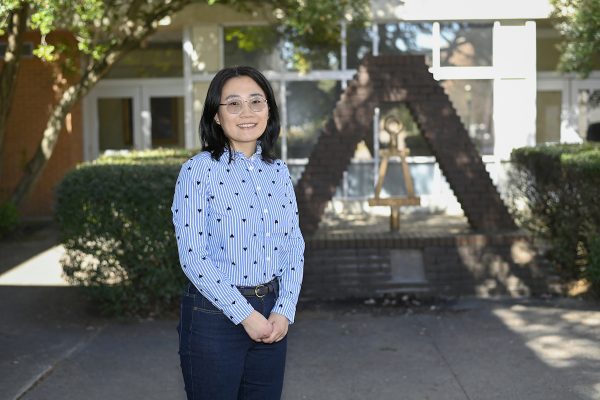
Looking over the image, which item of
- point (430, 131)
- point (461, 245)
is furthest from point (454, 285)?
point (430, 131)

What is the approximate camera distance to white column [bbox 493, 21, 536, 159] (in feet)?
50.2

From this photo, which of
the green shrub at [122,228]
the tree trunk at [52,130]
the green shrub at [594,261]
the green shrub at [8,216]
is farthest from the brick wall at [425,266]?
the green shrub at [8,216]

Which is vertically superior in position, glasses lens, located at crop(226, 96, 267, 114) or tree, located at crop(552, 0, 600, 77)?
tree, located at crop(552, 0, 600, 77)

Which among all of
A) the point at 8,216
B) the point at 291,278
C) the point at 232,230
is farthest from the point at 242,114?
the point at 8,216

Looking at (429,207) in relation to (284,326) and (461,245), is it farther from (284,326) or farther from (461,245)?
(284,326)

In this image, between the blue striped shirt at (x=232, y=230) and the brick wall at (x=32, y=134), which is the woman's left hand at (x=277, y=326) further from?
the brick wall at (x=32, y=134)

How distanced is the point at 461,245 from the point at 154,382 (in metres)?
3.83

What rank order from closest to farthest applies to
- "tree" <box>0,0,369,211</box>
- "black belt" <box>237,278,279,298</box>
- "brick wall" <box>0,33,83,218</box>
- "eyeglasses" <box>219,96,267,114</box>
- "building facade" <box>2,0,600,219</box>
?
"black belt" <box>237,278,279,298</box> < "eyeglasses" <box>219,96,267,114</box> < "tree" <box>0,0,369,211</box> < "building facade" <box>2,0,600,219</box> < "brick wall" <box>0,33,83,218</box>

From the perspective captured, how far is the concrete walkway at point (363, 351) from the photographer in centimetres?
584

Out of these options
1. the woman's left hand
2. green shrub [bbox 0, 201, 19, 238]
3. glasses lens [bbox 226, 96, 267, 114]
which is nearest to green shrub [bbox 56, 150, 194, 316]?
glasses lens [bbox 226, 96, 267, 114]

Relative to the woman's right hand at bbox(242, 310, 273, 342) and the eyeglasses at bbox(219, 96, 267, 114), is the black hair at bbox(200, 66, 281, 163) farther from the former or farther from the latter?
the woman's right hand at bbox(242, 310, 273, 342)

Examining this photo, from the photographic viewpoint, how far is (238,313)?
10.7 ft

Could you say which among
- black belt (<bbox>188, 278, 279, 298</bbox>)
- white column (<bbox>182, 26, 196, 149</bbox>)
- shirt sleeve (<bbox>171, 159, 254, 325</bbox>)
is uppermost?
white column (<bbox>182, 26, 196, 149</bbox>)

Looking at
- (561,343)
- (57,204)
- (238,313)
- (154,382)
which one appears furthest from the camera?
(57,204)
